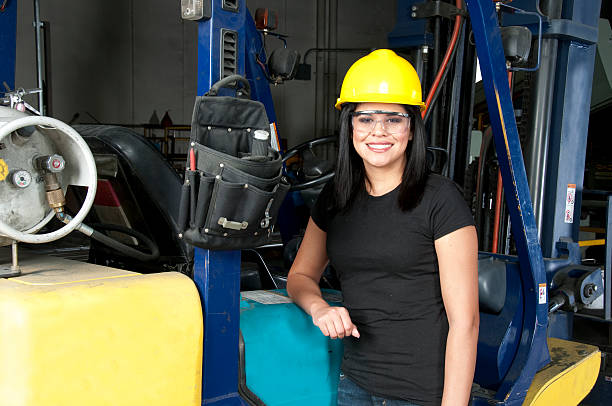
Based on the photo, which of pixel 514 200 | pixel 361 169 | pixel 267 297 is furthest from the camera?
pixel 514 200

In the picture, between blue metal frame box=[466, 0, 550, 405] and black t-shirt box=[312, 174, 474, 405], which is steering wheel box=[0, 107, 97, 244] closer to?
black t-shirt box=[312, 174, 474, 405]

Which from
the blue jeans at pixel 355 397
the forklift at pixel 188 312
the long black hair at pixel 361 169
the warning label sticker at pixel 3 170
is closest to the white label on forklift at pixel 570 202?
the forklift at pixel 188 312

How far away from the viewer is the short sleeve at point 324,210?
1800 millimetres

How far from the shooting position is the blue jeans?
1.59m

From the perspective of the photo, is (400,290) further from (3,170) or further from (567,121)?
(567,121)

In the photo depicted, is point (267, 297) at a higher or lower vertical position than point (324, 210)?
lower

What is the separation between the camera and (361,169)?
1.76 m

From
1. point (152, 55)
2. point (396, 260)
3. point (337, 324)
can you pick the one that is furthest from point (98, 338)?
point (152, 55)

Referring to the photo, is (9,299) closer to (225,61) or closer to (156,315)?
(156,315)

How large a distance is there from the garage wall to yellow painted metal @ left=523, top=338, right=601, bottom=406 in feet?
27.4

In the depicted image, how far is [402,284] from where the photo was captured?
62.8 inches

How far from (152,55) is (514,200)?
33.0 ft

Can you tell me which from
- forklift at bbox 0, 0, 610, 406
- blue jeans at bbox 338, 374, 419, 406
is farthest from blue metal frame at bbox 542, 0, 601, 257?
blue jeans at bbox 338, 374, 419, 406

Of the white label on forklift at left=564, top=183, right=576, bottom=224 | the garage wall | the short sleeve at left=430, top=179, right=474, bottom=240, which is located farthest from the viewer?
the garage wall
